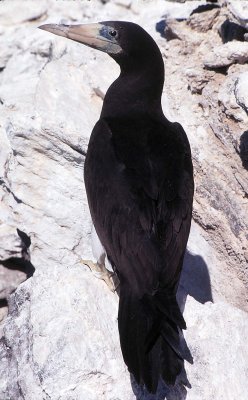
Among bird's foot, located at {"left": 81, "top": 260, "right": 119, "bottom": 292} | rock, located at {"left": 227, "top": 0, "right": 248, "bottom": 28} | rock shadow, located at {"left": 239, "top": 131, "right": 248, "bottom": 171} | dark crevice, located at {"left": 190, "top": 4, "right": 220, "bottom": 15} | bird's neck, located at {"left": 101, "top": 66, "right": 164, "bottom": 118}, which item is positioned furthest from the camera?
dark crevice, located at {"left": 190, "top": 4, "right": 220, "bottom": 15}

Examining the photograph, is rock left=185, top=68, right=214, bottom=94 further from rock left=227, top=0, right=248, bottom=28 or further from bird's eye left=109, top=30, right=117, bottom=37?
bird's eye left=109, top=30, right=117, bottom=37

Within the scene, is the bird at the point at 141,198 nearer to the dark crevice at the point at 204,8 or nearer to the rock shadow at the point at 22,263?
the rock shadow at the point at 22,263

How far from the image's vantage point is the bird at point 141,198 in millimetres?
5320

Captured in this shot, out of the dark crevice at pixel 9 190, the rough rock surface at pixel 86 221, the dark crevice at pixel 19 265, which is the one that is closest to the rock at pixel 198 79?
the rough rock surface at pixel 86 221

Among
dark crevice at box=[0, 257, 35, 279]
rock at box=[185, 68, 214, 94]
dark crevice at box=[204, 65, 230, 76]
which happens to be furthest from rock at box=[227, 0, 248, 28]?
dark crevice at box=[0, 257, 35, 279]

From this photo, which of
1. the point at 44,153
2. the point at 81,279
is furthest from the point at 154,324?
Result: the point at 44,153

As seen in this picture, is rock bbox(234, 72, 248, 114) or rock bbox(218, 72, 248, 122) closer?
rock bbox(234, 72, 248, 114)

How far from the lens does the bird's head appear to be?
22.8 feet

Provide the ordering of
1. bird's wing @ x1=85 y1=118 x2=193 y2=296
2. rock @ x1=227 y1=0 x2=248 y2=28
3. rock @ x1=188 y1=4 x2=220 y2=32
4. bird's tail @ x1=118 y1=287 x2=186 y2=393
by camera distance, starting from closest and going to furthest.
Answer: bird's tail @ x1=118 y1=287 x2=186 y2=393
bird's wing @ x1=85 y1=118 x2=193 y2=296
rock @ x1=227 y1=0 x2=248 y2=28
rock @ x1=188 y1=4 x2=220 y2=32

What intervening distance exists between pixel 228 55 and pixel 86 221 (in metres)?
2.14

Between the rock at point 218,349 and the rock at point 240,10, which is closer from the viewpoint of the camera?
the rock at point 218,349

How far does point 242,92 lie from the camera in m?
7.18

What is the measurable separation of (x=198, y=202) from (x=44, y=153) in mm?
1505

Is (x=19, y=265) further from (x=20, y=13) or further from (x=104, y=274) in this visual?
(x=20, y=13)
